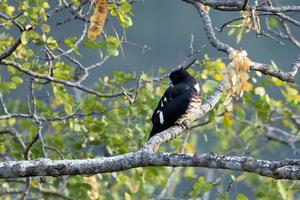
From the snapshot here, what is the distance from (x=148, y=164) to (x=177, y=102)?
10.4ft

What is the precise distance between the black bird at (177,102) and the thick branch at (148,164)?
2393mm

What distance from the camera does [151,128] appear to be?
7715 mm

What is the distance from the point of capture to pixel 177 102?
25.2 feet

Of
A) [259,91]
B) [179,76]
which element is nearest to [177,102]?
[179,76]

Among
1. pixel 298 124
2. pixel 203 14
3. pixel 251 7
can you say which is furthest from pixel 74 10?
pixel 298 124

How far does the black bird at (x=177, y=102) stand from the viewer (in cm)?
727

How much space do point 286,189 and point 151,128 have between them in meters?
1.32

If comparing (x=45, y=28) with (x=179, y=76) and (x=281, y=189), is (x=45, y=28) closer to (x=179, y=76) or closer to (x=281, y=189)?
(x=281, y=189)

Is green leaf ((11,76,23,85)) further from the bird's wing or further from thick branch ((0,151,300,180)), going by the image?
thick branch ((0,151,300,180))

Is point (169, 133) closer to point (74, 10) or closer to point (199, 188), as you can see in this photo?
point (199, 188)

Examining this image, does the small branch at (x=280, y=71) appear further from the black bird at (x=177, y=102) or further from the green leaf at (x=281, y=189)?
the black bird at (x=177, y=102)

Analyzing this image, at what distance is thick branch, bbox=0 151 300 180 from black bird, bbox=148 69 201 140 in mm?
2393

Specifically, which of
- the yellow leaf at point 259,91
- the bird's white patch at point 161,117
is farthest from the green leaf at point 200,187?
the yellow leaf at point 259,91

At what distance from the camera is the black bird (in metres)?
7.27
